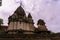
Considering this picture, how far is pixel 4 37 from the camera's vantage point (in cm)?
1639

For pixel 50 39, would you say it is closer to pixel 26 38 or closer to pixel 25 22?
pixel 26 38

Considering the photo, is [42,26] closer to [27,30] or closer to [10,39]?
[27,30]

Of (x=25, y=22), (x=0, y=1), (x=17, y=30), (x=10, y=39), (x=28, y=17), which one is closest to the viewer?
(x=10, y=39)

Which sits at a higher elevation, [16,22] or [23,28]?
[16,22]

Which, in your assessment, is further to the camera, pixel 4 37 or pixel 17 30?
pixel 17 30

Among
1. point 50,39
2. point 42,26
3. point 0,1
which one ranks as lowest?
point 50,39

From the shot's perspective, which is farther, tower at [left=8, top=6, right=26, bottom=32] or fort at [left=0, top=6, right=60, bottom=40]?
tower at [left=8, top=6, right=26, bottom=32]

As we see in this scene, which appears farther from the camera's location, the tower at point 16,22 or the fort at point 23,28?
the tower at point 16,22

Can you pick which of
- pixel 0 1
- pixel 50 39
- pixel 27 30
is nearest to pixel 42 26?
pixel 27 30

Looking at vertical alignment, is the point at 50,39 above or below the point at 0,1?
below

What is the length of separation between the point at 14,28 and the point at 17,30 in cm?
63

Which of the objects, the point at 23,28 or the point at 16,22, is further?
the point at 16,22

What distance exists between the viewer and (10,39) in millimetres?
16234

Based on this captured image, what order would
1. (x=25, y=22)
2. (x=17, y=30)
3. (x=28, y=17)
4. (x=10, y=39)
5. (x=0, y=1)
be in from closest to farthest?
(x=10, y=39) → (x=17, y=30) → (x=25, y=22) → (x=28, y=17) → (x=0, y=1)
